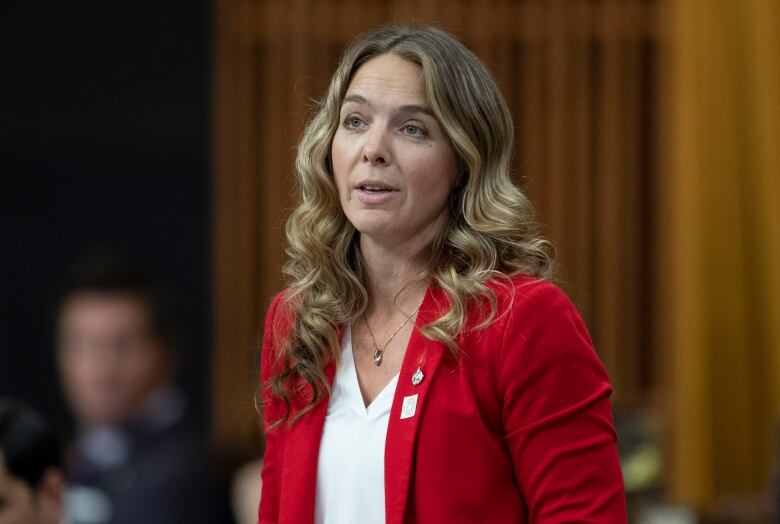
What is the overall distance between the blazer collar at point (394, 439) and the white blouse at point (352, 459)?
0.04 ft

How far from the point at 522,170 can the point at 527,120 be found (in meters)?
0.75

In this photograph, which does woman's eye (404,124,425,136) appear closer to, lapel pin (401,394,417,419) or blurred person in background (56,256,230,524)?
lapel pin (401,394,417,419)

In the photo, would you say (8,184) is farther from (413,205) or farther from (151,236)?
(413,205)

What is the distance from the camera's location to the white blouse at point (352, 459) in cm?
178

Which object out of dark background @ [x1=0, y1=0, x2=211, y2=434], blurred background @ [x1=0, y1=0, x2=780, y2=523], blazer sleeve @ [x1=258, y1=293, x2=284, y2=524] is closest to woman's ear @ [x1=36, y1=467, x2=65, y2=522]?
blazer sleeve @ [x1=258, y1=293, x2=284, y2=524]

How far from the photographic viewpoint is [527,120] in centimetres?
596

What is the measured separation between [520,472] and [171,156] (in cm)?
407

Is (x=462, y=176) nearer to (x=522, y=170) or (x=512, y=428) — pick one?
(x=512, y=428)

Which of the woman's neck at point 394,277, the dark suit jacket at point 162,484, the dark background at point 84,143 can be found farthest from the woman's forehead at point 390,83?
the dark background at point 84,143

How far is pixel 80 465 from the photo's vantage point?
3652 mm

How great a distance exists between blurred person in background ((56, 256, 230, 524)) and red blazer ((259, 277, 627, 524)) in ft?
4.50

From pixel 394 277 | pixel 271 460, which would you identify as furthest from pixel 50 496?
pixel 394 277

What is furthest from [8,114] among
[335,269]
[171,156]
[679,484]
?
[335,269]

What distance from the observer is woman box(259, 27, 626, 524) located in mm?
1734
